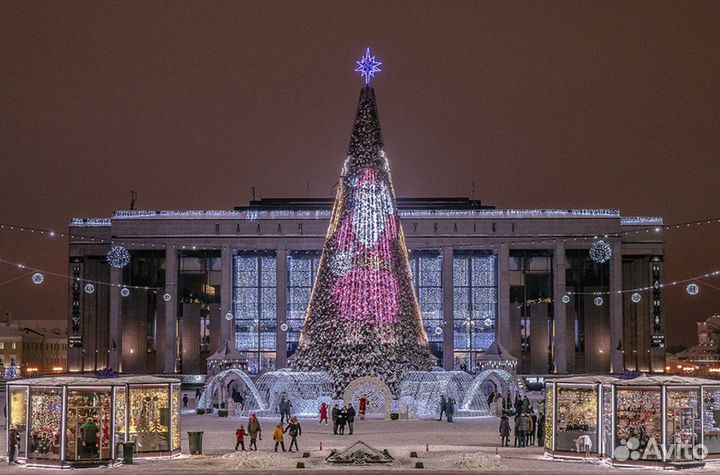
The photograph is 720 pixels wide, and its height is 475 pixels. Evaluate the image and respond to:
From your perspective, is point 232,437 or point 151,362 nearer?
point 232,437

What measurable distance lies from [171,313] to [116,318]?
4953mm

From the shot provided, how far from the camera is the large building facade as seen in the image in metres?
105

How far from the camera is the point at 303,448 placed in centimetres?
4162

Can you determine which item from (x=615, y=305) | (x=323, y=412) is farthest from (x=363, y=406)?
(x=615, y=305)

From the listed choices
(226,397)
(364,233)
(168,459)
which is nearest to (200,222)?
(226,397)

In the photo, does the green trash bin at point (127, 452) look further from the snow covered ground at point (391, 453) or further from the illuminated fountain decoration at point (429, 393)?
the illuminated fountain decoration at point (429, 393)

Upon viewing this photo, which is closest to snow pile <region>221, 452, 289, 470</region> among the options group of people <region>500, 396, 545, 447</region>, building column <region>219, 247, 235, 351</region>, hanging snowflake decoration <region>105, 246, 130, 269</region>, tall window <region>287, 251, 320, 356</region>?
group of people <region>500, 396, 545, 447</region>

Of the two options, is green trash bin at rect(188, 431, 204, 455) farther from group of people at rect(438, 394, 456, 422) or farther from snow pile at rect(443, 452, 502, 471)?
group of people at rect(438, 394, 456, 422)

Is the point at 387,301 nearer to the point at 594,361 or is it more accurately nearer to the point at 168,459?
the point at 168,459

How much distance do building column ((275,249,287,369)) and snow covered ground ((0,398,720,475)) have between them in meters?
51.2

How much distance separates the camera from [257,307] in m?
108

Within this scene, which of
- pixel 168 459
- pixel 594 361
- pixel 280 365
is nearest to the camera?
pixel 168 459

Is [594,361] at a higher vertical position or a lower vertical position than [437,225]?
lower

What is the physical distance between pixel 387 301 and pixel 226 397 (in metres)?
13.7
